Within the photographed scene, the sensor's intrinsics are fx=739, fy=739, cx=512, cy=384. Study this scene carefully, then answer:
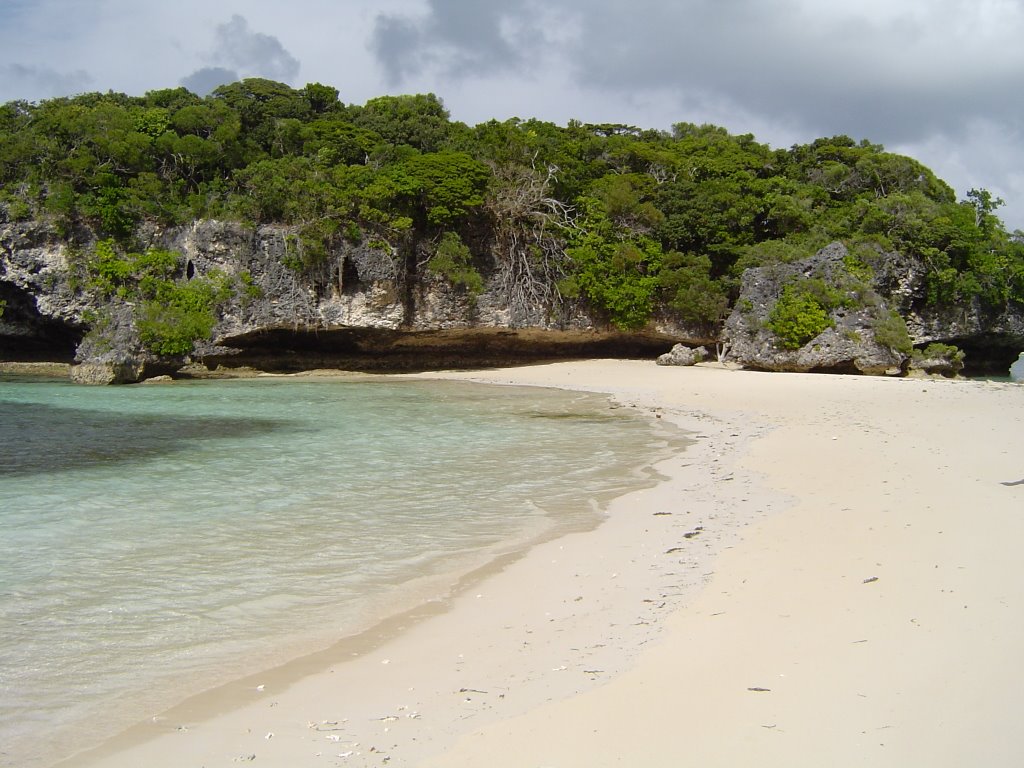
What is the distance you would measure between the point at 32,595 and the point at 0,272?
25.0 meters

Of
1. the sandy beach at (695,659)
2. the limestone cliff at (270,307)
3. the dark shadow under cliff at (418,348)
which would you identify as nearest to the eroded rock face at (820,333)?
the limestone cliff at (270,307)

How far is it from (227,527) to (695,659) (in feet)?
15.5

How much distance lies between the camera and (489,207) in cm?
2653

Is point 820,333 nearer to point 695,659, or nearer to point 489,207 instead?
point 489,207

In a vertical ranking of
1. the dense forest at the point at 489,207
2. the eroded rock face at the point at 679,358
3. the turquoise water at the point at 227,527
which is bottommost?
the turquoise water at the point at 227,527

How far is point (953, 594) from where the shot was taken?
4242 millimetres

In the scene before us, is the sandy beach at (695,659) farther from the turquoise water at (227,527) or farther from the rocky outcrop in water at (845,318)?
the rocky outcrop in water at (845,318)

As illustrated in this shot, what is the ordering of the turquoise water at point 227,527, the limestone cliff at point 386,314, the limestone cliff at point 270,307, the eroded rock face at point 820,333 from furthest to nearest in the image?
1. the limestone cliff at point 270,307
2. the limestone cliff at point 386,314
3. the eroded rock face at point 820,333
4. the turquoise water at point 227,527

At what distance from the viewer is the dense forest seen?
81.7 ft

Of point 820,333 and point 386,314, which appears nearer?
point 820,333

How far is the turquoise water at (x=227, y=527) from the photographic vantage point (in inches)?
156

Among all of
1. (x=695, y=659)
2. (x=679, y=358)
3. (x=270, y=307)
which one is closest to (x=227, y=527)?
(x=695, y=659)

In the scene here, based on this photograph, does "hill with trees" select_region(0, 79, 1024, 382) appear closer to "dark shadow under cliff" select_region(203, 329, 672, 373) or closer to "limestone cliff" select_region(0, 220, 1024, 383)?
"limestone cliff" select_region(0, 220, 1024, 383)

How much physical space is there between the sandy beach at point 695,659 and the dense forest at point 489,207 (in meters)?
18.8
